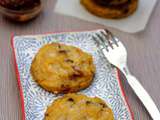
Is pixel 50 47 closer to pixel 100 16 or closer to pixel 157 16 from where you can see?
pixel 100 16

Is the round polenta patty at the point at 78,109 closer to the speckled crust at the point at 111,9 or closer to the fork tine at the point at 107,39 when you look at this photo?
the fork tine at the point at 107,39

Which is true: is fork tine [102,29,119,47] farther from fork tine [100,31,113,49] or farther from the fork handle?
the fork handle

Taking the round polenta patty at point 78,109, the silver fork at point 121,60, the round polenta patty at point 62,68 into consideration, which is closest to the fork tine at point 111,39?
the silver fork at point 121,60

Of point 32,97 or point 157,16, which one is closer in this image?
point 32,97

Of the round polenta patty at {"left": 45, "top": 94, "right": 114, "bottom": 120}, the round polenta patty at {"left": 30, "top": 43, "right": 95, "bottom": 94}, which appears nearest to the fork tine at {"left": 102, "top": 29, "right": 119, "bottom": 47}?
the round polenta patty at {"left": 30, "top": 43, "right": 95, "bottom": 94}

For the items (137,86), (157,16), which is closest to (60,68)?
(137,86)

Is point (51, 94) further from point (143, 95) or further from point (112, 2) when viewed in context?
point (112, 2)
